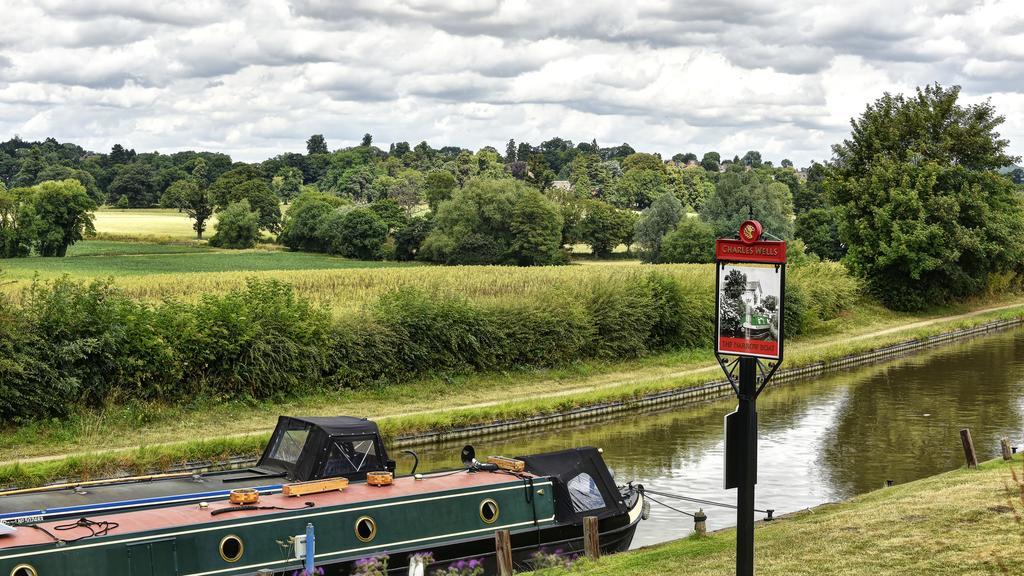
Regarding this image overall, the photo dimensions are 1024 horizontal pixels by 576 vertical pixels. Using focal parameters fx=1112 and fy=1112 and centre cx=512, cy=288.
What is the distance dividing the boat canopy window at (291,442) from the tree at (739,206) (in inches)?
2671

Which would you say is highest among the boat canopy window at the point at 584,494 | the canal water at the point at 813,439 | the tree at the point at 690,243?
the tree at the point at 690,243

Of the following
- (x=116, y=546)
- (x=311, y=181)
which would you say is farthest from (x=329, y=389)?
(x=311, y=181)

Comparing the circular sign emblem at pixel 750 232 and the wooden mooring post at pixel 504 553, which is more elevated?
the circular sign emblem at pixel 750 232

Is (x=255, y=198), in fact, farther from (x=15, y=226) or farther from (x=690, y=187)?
(x=690, y=187)

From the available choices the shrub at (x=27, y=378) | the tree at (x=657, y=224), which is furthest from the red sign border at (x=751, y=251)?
the tree at (x=657, y=224)

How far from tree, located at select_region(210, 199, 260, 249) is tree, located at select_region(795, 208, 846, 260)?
48.6 metres

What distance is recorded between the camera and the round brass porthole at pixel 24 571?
1305cm

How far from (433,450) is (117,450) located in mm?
7979

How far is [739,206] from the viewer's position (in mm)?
88875

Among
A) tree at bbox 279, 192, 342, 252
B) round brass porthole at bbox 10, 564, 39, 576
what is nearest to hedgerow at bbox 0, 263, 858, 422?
round brass porthole at bbox 10, 564, 39, 576

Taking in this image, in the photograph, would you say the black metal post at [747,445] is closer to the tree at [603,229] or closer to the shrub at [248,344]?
the shrub at [248,344]

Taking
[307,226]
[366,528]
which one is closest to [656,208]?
[307,226]

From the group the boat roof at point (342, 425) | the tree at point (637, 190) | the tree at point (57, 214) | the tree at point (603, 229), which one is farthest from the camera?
the tree at point (637, 190)

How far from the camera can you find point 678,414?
35.6 metres
